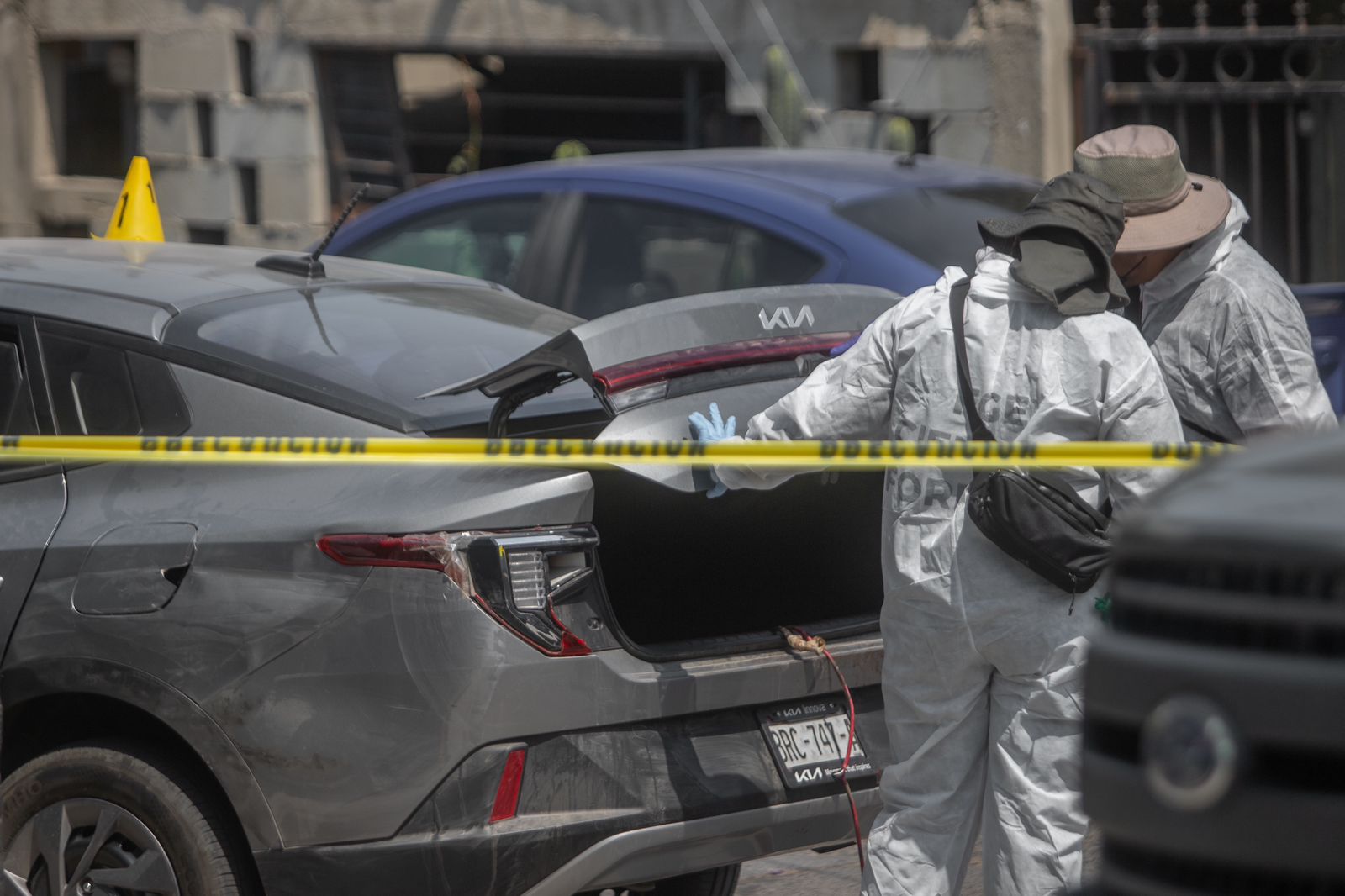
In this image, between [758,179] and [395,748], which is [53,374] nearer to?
[395,748]

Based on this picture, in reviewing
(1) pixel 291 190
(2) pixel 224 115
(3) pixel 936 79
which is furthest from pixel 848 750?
(2) pixel 224 115

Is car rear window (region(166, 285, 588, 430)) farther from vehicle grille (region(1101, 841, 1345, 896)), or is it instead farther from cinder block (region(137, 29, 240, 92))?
cinder block (region(137, 29, 240, 92))

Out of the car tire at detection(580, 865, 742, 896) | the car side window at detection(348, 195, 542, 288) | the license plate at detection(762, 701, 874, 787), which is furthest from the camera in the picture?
the car side window at detection(348, 195, 542, 288)

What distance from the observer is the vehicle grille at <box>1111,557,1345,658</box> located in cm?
157

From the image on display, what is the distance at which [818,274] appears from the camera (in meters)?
5.70

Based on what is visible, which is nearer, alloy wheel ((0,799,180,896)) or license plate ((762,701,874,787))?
alloy wheel ((0,799,180,896))

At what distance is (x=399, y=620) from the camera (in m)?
3.22

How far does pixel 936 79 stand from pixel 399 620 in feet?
25.9

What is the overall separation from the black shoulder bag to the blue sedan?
2.33m

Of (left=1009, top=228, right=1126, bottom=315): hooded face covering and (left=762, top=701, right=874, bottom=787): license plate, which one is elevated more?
(left=1009, top=228, right=1126, bottom=315): hooded face covering

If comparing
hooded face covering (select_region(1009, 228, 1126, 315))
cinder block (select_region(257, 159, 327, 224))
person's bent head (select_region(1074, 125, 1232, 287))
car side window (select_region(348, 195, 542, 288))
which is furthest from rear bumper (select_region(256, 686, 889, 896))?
cinder block (select_region(257, 159, 327, 224))

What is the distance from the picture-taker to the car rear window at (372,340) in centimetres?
366

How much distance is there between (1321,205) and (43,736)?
8.84 meters

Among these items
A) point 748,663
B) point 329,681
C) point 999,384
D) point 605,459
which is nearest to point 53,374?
point 329,681
